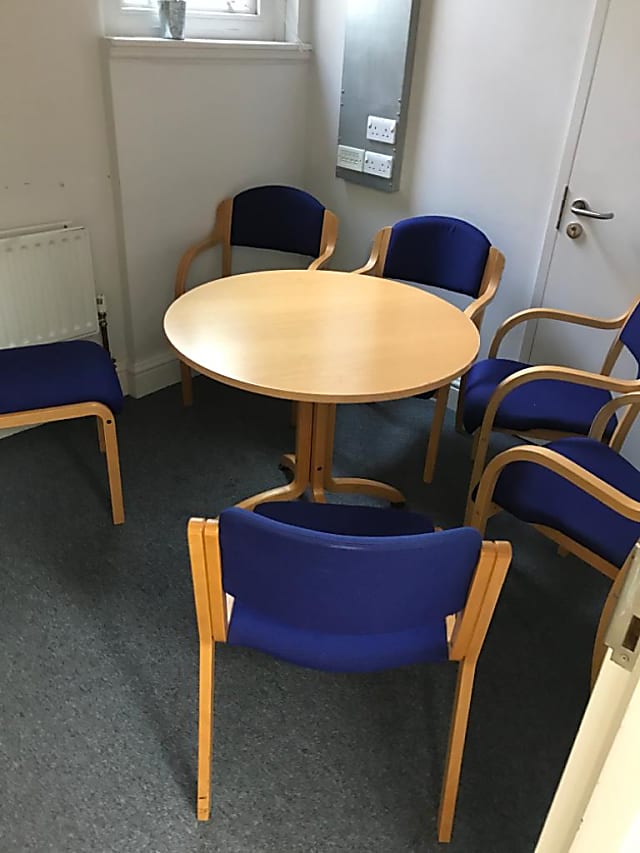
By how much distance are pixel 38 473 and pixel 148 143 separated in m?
1.26

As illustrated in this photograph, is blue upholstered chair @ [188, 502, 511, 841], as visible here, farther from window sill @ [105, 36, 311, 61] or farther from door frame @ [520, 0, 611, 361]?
window sill @ [105, 36, 311, 61]

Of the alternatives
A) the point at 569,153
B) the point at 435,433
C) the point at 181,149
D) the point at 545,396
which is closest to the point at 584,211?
the point at 569,153

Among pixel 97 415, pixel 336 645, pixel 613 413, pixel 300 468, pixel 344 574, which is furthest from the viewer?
pixel 300 468

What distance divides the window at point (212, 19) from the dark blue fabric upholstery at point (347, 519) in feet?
6.13

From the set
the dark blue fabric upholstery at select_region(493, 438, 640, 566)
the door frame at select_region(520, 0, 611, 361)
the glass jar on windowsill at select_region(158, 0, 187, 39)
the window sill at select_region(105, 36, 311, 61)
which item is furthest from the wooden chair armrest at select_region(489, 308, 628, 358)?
the glass jar on windowsill at select_region(158, 0, 187, 39)

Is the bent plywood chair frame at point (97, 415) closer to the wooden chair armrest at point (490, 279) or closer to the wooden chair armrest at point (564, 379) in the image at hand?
the wooden chair armrest at point (564, 379)

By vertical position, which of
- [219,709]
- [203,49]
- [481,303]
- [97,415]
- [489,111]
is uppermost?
[203,49]

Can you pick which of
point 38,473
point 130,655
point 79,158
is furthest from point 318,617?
point 79,158

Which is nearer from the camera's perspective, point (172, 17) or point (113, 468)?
point (113, 468)

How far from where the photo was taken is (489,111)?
2.56 meters

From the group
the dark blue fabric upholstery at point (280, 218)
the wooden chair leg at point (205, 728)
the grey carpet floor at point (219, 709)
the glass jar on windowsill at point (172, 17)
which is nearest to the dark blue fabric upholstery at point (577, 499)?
the grey carpet floor at point (219, 709)

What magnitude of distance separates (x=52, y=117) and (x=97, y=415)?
3.46 feet

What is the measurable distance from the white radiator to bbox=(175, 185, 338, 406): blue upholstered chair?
0.40 meters

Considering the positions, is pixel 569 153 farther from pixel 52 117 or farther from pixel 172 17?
pixel 52 117
